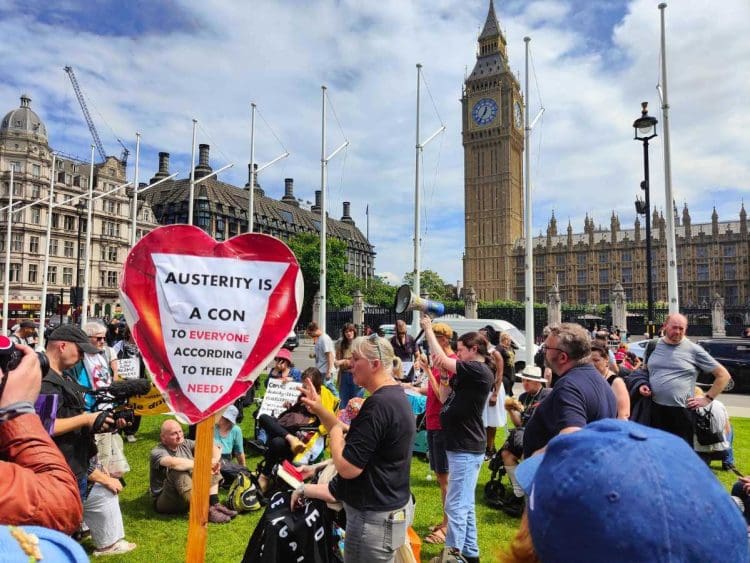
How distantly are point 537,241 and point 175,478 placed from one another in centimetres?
9091

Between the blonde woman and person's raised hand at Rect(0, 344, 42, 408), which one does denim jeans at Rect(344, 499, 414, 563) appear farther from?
person's raised hand at Rect(0, 344, 42, 408)

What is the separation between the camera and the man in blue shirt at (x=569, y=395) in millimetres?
2904

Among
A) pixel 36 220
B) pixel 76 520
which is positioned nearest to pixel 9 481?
pixel 76 520

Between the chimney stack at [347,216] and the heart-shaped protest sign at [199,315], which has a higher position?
the chimney stack at [347,216]

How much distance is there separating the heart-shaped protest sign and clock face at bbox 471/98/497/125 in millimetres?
90437

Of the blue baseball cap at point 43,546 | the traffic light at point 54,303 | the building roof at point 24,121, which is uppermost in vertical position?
the building roof at point 24,121

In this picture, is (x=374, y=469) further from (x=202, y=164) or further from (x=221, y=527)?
(x=202, y=164)

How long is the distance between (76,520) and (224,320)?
1.32 m

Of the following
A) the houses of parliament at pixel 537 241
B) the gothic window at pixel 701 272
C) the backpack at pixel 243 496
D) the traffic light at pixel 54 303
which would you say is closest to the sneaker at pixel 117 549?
the backpack at pixel 243 496

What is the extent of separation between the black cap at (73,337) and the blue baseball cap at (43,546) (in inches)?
116

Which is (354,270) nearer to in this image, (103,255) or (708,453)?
(103,255)

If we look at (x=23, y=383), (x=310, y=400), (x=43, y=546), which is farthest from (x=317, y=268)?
(x=43, y=546)

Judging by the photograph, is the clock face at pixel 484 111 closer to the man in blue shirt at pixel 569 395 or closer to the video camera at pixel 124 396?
the man in blue shirt at pixel 569 395

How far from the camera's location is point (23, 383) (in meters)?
1.53
